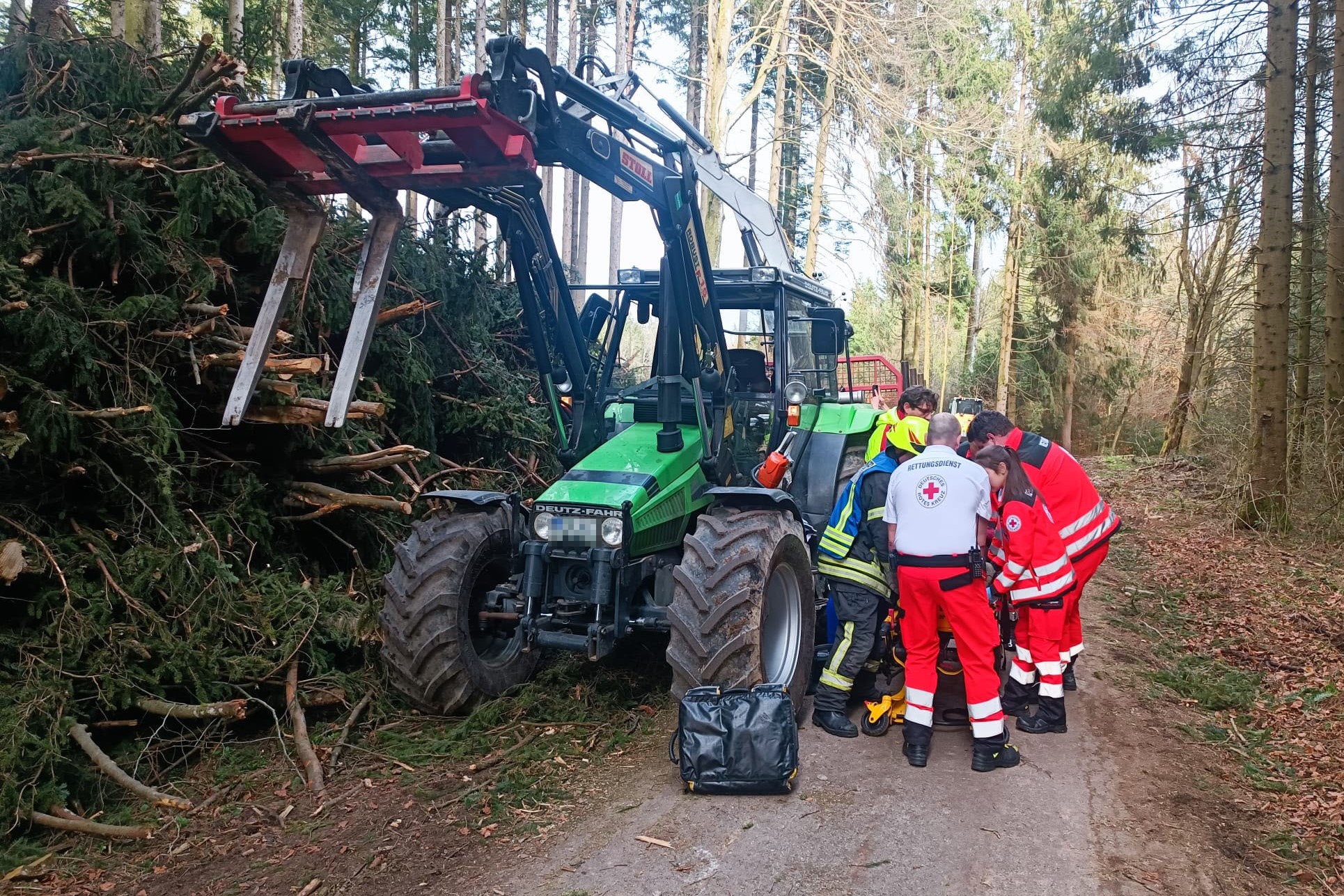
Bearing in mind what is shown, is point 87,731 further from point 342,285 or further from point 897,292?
point 897,292

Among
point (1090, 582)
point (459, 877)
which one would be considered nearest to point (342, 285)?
point (459, 877)

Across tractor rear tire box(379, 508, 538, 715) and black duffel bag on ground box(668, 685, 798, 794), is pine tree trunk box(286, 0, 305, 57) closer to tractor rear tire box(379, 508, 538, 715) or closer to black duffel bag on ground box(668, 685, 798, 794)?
tractor rear tire box(379, 508, 538, 715)

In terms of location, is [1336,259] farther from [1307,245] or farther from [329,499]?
[329,499]

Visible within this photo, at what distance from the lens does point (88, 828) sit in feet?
13.3

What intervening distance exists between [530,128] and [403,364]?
396 cm

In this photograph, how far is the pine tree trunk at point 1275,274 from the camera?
10.6m

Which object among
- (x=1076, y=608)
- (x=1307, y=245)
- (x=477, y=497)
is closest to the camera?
(x=477, y=497)

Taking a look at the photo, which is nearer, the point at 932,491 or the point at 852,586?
the point at 932,491

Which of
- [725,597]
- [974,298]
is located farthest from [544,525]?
[974,298]

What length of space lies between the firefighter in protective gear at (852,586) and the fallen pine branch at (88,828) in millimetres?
3485

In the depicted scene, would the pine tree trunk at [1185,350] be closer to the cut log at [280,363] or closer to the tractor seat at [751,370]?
the tractor seat at [751,370]

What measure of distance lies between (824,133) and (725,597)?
14.7 metres

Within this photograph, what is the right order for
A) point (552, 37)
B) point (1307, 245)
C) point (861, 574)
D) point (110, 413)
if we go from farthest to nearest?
point (552, 37) < point (1307, 245) < point (861, 574) < point (110, 413)

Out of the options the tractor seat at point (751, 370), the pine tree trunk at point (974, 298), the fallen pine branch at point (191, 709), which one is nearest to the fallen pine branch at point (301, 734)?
the fallen pine branch at point (191, 709)
